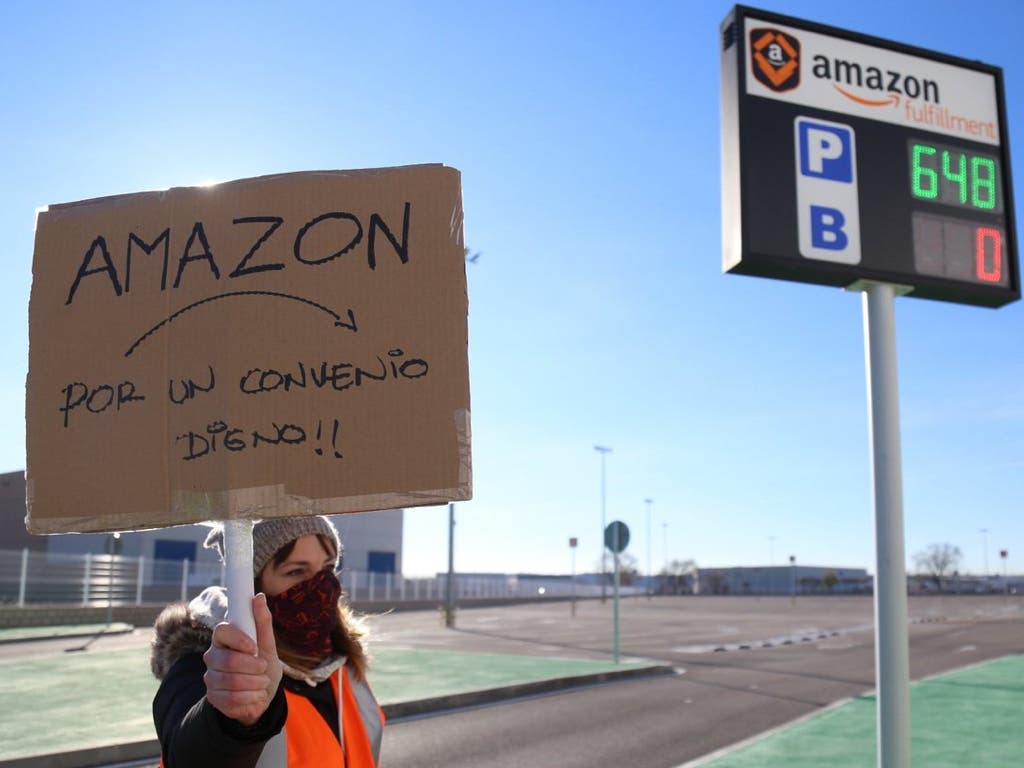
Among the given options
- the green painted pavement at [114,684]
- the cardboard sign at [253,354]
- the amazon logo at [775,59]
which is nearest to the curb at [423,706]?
the green painted pavement at [114,684]

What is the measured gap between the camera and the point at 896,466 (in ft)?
15.9

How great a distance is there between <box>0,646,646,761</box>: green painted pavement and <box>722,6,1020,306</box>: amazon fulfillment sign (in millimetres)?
6854

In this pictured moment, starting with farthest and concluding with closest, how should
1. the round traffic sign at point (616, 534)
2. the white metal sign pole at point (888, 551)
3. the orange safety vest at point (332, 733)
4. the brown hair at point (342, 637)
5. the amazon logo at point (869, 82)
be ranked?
the round traffic sign at point (616, 534) < the amazon logo at point (869, 82) < the white metal sign pole at point (888, 551) < the brown hair at point (342, 637) < the orange safety vest at point (332, 733)

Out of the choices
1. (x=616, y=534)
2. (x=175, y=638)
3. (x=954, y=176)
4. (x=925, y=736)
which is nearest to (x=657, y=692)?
(x=616, y=534)

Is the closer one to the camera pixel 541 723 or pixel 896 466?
pixel 896 466

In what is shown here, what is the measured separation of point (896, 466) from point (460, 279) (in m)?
3.37

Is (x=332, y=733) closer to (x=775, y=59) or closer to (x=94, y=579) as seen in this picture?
(x=775, y=59)

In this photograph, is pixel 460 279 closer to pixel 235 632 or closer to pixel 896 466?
pixel 235 632

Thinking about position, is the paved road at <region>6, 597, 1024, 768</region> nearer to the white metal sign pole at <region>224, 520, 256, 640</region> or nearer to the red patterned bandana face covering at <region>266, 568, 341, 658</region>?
the red patterned bandana face covering at <region>266, 568, 341, 658</region>

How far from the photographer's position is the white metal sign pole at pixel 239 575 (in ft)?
6.57

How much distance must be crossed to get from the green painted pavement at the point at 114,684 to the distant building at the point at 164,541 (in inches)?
811

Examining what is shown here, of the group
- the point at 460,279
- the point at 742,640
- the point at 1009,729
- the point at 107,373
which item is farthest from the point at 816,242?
the point at 742,640

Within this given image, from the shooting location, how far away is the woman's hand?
76.8 inches

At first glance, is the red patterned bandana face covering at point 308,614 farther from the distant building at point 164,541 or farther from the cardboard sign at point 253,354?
the distant building at point 164,541
